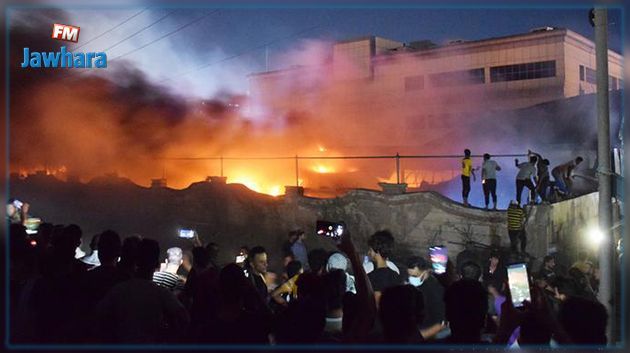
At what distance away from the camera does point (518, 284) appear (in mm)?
4137

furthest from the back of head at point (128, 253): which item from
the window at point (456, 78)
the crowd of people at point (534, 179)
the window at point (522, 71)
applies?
the window at point (522, 71)

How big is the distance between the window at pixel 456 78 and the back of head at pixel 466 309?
18694 millimetres

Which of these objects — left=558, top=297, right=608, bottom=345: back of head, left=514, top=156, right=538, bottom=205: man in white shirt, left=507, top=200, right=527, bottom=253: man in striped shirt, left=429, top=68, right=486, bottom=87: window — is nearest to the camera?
left=558, top=297, right=608, bottom=345: back of head

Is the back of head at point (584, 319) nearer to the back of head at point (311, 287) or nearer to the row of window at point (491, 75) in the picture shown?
the back of head at point (311, 287)

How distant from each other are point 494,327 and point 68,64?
6.09 metres

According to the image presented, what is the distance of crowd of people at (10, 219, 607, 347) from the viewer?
132 inches

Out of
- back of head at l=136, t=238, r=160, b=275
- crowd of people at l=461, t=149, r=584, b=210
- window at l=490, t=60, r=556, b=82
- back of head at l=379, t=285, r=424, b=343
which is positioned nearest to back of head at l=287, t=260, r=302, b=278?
back of head at l=136, t=238, r=160, b=275

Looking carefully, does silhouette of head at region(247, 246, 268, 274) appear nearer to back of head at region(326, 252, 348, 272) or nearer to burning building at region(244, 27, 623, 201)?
back of head at region(326, 252, 348, 272)

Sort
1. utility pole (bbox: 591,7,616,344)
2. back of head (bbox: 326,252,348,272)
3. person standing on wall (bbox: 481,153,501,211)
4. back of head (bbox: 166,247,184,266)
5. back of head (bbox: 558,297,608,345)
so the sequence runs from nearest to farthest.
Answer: back of head (bbox: 558,297,608,345)
utility pole (bbox: 591,7,616,344)
back of head (bbox: 326,252,348,272)
back of head (bbox: 166,247,184,266)
person standing on wall (bbox: 481,153,501,211)

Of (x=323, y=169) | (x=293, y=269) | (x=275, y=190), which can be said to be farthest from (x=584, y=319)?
(x=323, y=169)

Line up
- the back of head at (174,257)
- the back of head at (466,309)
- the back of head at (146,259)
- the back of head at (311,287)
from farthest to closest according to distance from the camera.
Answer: the back of head at (174,257) < the back of head at (146,259) < the back of head at (311,287) < the back of head at (466,309)

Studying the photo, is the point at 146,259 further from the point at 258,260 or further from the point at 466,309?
the point at 466,309

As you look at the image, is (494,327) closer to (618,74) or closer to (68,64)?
(68,64)

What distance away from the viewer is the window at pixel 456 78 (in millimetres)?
21156
